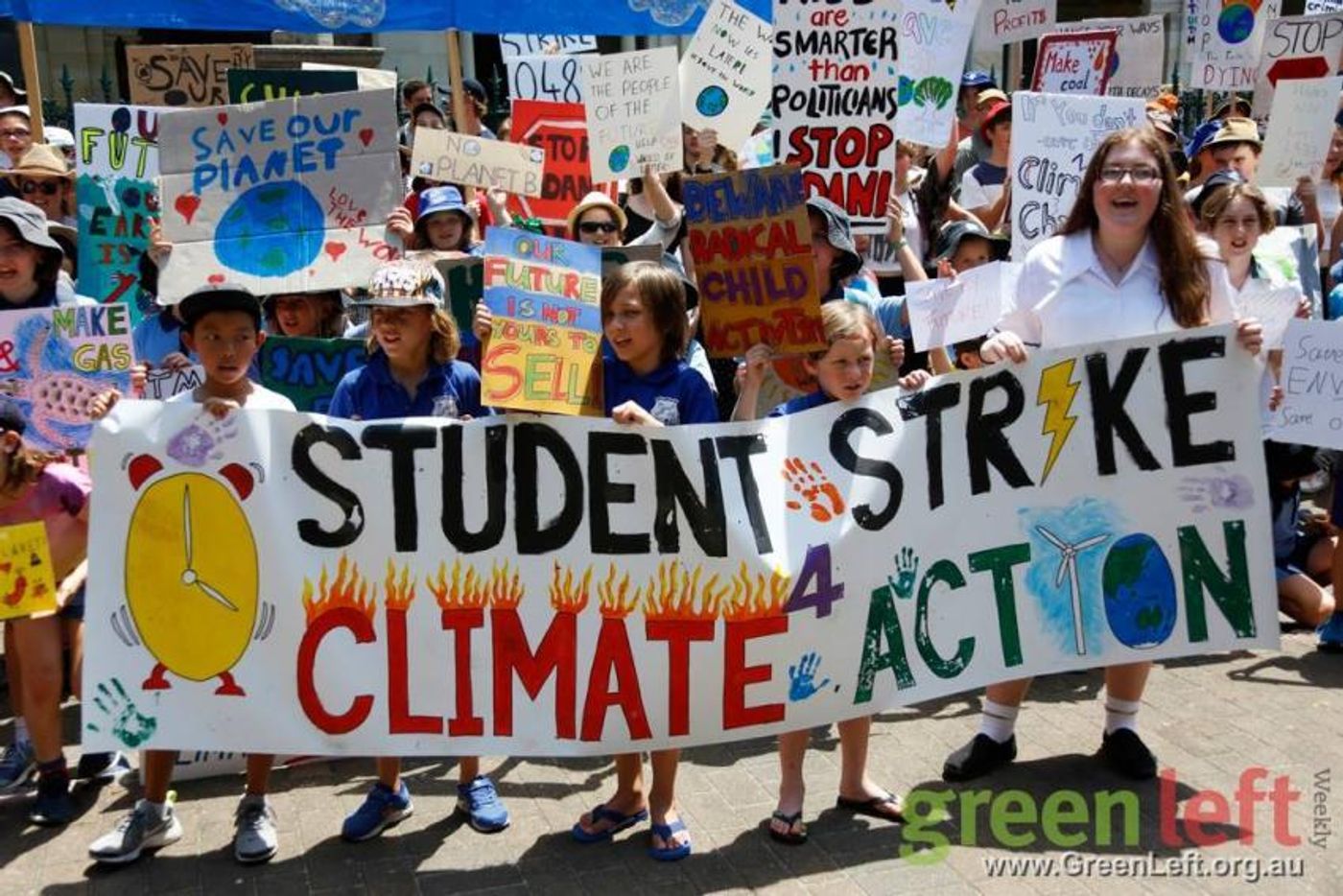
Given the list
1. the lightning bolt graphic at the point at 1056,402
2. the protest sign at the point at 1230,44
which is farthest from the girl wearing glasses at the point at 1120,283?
the protest sign at the point at 1230,44

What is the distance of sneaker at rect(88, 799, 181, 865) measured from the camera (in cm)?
415

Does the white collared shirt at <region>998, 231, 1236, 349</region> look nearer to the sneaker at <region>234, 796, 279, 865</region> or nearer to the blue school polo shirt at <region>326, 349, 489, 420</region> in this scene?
the blue school polo shirt at <region>326, 349, 489, 420</region>

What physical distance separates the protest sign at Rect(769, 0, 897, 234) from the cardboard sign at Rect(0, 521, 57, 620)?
3.35m

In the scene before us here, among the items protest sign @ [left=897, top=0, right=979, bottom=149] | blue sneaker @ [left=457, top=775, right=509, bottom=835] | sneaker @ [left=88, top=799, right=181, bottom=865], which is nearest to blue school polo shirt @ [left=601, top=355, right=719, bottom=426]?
blue sneaker @ [left=457, top=775, right=509, bottom=835]

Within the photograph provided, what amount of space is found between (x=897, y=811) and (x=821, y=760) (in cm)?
54

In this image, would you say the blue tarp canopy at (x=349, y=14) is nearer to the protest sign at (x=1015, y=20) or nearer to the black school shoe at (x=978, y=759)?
the protest sign at (x=1015, y=20)

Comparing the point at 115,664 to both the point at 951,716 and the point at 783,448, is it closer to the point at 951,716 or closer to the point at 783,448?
the point at 783,448

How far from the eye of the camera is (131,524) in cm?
399

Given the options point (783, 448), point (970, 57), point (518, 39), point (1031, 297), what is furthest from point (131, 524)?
point (970, 57)

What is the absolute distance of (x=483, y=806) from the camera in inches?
175

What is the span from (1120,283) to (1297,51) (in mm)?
5194

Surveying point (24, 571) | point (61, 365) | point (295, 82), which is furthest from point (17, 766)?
point (295, 82)

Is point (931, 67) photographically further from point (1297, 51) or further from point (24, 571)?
point (24, 571)

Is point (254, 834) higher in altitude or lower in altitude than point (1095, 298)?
lower
